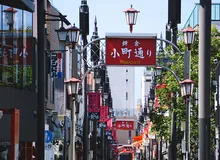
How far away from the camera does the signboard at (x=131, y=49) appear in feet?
112

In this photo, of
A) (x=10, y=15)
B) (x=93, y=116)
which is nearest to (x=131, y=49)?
(x=10, y=15)

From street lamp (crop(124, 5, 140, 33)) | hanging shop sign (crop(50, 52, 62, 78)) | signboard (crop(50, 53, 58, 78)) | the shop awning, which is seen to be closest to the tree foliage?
hanging shop sign (crop(50, 52, 62, 78))

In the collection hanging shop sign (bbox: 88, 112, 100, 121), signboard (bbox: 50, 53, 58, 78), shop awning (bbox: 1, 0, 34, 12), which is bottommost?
hanging shop sign (bbox: 88, 112, 100, 121)

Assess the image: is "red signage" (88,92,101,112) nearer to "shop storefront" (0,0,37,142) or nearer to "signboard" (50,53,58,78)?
"signboard" (50,53,58,78)

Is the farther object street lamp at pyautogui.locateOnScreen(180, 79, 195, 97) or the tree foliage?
the tree foliage

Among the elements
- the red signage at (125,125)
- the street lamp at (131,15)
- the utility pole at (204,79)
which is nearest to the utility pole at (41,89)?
the street lamp at (131,15)

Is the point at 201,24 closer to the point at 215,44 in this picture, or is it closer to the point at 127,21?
the point at 127,21

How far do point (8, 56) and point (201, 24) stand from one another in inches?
593

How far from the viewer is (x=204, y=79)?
17984 mm

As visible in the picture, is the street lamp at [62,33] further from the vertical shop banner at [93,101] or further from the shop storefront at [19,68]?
the vertical shop banner at [93,101]

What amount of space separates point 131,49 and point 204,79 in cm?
1645

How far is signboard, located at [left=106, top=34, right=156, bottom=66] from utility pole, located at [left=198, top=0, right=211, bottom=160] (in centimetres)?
1562

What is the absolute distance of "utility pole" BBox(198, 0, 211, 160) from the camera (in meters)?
18.0

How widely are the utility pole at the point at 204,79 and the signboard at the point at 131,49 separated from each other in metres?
15.6
